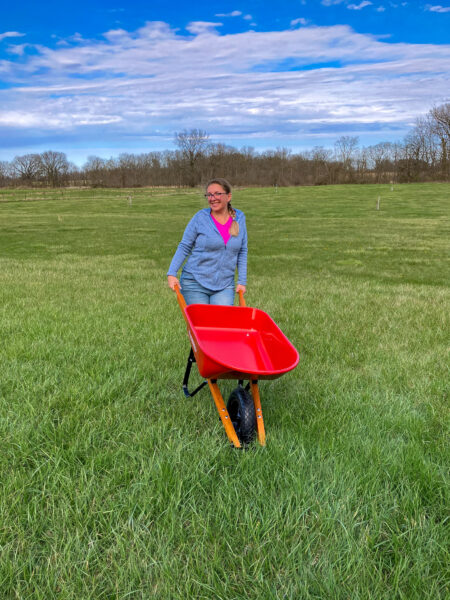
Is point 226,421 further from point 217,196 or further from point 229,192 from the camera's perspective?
point 229,192

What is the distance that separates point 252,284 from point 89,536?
8.88 metres

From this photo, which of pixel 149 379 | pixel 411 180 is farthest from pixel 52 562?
pixel 411 180

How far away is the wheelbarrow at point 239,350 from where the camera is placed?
131 inches

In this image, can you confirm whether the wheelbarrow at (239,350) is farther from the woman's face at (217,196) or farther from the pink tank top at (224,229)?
the woman's face at (217,196)

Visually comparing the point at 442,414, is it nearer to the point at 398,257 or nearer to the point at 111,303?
the point at 111,303

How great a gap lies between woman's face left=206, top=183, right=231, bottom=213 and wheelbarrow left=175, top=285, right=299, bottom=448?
1.13 metres

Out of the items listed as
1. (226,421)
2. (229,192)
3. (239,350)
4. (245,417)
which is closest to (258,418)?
(245,417)

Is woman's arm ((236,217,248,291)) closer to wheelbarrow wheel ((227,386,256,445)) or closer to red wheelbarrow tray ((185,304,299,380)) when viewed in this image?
red wheelbarrow tray ((185,304,299,380))

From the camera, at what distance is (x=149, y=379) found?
4.68 m

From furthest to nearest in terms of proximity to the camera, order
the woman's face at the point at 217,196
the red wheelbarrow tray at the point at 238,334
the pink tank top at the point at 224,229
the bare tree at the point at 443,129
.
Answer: the bare tree at the point at 443,129 → the pink tank top at the point at 224,229 → the woman's face at the point at 217,196 → the red wheelbarrow tray at the point at 238,334

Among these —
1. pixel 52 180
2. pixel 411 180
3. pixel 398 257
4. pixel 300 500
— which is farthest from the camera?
pixel 52 180

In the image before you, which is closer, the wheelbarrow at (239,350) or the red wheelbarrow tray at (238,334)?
the wheelbarrow at (239,350)

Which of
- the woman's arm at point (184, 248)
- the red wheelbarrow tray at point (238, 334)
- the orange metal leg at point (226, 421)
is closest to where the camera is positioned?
the orange metal leg at point (226, 421)

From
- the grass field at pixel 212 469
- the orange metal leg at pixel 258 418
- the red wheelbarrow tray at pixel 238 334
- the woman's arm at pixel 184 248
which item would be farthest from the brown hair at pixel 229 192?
the orange metal leg at pixel 258 418
